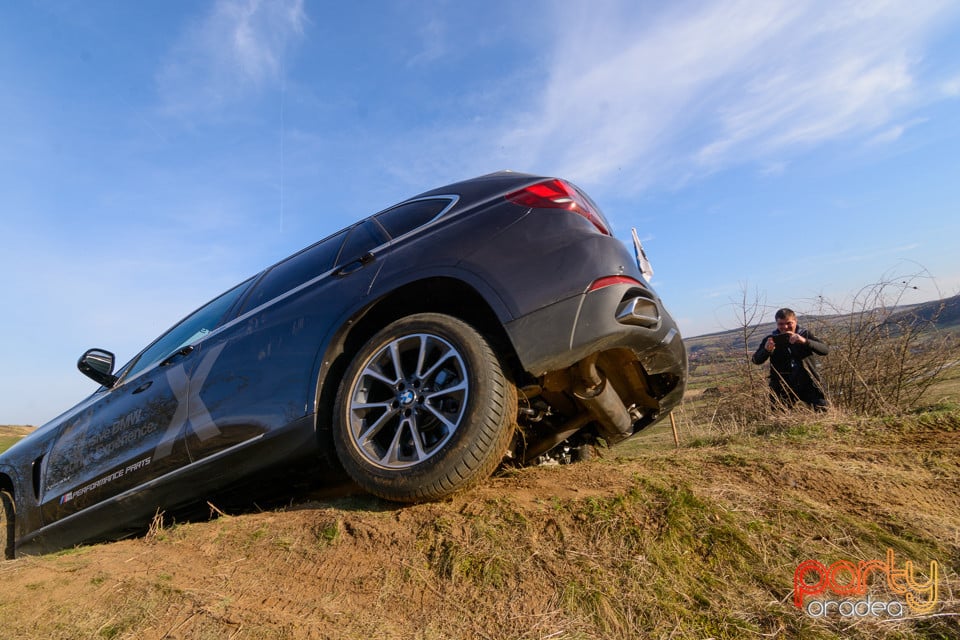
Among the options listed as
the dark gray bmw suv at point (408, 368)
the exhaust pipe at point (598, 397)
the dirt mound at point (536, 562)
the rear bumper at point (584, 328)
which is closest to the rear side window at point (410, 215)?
the dark gray bmw suv at point (408, 368)

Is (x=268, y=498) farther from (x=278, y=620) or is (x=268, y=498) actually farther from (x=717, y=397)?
(x=717, y=397)

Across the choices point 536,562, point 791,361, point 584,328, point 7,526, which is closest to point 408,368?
point 584,328

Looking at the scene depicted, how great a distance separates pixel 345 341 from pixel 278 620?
1492 mm

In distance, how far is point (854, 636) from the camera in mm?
1502

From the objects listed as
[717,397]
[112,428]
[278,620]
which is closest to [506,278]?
[278,620]

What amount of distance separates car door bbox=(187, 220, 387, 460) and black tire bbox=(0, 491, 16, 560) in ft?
7.55

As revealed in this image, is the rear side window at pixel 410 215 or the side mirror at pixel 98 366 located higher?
the rear side window at pixel 410 215

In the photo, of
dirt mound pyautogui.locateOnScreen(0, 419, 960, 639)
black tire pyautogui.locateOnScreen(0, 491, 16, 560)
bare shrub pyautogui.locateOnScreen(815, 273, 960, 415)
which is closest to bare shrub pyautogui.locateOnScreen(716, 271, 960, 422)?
bare shrub pyautogui.locateOnScreen(815, 273, 960, 415)

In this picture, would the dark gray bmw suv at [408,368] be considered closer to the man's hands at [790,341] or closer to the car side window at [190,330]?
the car side window at [190,330]

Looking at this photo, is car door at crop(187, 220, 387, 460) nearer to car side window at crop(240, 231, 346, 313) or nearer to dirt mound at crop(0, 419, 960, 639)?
car side window at crop(240, 231, 346, 313)

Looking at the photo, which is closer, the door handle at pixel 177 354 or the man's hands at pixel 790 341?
the door handle at pixel 177 354

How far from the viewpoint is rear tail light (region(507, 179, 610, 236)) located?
2684 millimetres

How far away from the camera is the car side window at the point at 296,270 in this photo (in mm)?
3373

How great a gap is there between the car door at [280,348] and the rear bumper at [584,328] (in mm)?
1025
